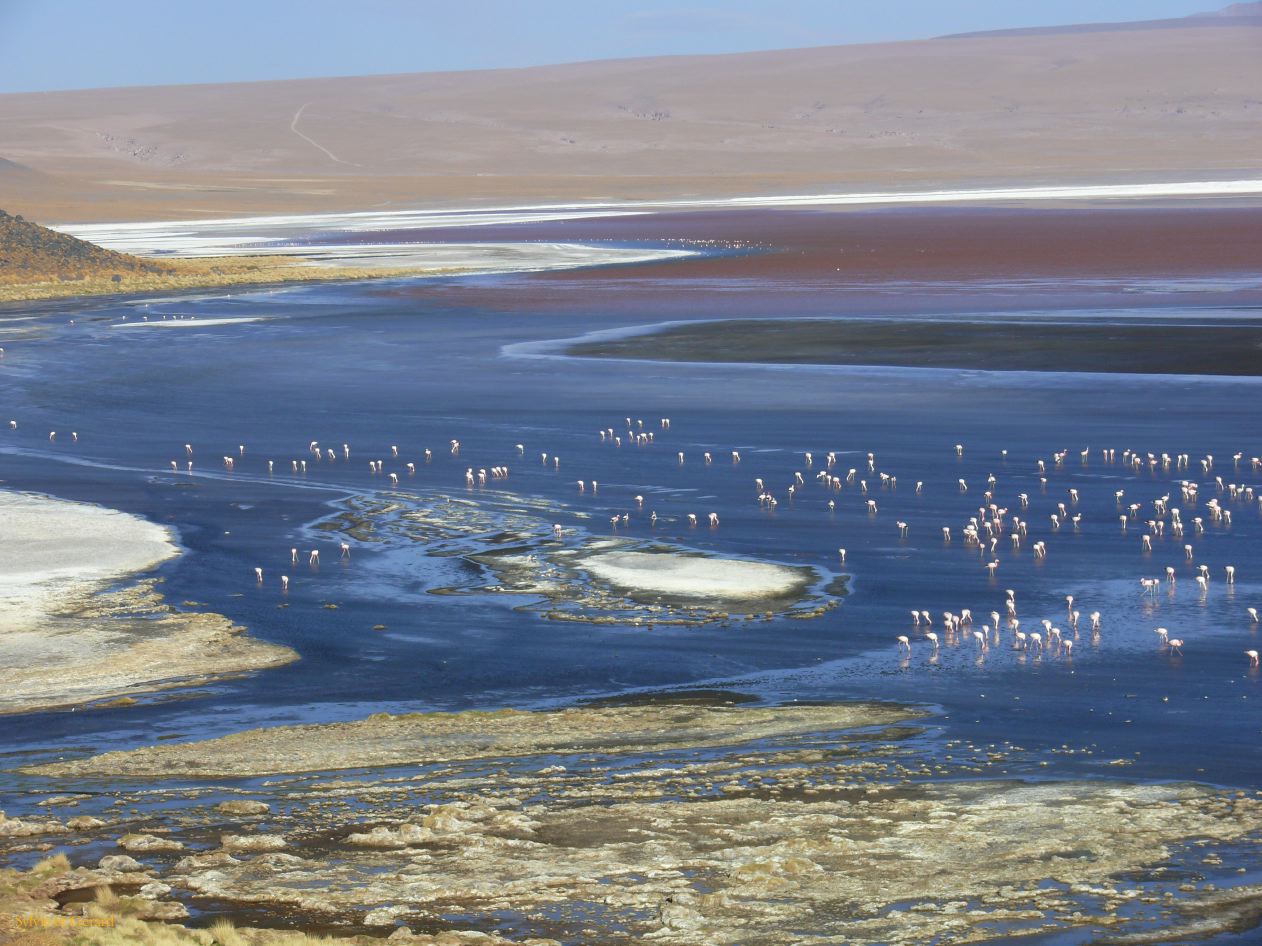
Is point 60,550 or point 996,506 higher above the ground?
point 996,506

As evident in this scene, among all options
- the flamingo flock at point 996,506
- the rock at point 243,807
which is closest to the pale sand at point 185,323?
the flamingo flock at point 996,506

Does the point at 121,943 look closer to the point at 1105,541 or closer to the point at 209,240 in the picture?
the point at 1105,541

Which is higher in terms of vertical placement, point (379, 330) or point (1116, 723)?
point (379, 330)

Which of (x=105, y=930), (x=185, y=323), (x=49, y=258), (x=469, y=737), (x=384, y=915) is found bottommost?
(x=384, y=915)

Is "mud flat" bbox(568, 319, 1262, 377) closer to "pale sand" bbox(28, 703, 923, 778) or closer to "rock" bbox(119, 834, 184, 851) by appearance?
"pale sand" bbox(28, 703, 923, 778)

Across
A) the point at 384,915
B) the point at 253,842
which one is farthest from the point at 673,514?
the point at 384,915

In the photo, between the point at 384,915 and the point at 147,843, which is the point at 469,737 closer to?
the point at 147,843

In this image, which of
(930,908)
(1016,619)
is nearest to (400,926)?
(930,908)
